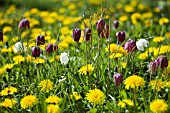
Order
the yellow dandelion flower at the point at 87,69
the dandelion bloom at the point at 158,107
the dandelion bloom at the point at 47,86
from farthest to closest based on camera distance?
the yellow dandelion flower at the point at 87,69, the dandelion bloom at the point at 47,86, the dandelion bloom at the point at 158,107

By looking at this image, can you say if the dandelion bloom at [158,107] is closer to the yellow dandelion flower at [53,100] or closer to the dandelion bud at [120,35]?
the yellow dandelion flower at [53,100]

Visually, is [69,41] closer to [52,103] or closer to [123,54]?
[123,54]

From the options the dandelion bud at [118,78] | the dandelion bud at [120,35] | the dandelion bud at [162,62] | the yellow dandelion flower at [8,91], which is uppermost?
the dandelion bud at [120,35]

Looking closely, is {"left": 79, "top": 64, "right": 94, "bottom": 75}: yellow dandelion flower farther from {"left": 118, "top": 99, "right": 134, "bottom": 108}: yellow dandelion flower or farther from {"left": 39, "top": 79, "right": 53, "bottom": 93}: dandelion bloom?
{"left": 118, "top": 99, "right": 134, "bottom": 108}: yellow dandelion flower

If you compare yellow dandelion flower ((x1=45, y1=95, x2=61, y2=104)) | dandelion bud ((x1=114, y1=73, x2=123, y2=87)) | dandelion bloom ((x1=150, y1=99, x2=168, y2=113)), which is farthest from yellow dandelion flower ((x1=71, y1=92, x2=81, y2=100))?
dandelion bloom ((x1=150, y1=99, x2=168, y2=113))

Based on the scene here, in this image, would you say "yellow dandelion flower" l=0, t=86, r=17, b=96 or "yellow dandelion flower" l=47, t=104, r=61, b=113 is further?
"yellow dandelion flower" l=0, t=86, r=17, b=96

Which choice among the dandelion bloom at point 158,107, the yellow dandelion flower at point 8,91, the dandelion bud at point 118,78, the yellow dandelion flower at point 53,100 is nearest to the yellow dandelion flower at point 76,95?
the yellow dandelion flower at point 53,100

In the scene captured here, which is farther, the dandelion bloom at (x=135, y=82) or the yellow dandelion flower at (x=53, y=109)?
the dandelion bloom at (x=135, y=82)

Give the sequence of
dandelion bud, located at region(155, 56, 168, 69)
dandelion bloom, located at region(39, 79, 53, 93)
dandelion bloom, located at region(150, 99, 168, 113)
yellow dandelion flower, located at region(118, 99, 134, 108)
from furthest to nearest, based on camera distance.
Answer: dandelion bloom, located at region(39, 79, 53, 93) → dandelion bud, located at region(155, 56, 168, 69) → yellow dandelion flower, located at region(118, 99, 134, 108) → dandelion bloom, located at region(150, 99, 168, 113)

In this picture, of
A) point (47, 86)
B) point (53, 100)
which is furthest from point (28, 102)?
point (47, 86)

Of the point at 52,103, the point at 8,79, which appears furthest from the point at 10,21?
the point at 52,103

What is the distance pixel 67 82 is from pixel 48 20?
2034mm

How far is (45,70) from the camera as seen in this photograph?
2.83 meters

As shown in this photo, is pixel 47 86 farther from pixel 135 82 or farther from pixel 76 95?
pixel 135 82
